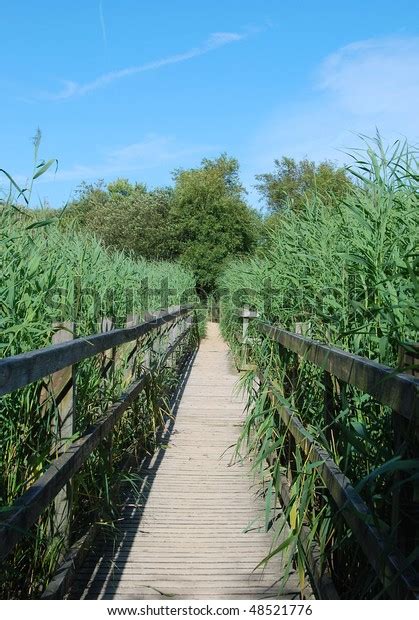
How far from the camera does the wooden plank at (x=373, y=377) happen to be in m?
1.64

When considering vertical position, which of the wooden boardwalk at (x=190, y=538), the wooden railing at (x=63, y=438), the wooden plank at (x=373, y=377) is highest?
the wooden plank at (x=373, y=377)

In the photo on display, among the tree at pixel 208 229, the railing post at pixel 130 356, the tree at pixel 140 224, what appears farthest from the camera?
the tree at pixel 140 224

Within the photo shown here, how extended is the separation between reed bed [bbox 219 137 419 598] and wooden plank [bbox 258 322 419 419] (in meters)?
0.09

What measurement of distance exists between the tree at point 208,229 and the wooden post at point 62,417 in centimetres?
2505

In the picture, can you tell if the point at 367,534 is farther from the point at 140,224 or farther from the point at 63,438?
the point at 140,224

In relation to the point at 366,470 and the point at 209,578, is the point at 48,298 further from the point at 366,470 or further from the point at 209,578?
the point at 366,470

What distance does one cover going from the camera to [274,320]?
16.8ft

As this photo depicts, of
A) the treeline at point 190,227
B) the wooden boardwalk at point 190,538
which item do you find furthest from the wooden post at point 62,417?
the treeline at point 190,227

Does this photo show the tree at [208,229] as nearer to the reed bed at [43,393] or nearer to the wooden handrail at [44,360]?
the reed bed at [43,393]

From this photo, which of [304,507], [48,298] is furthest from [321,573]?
[48,298]

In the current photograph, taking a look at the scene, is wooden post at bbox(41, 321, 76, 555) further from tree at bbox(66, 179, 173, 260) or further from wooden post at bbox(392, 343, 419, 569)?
tree at bbox(66, 179, 173, 260)

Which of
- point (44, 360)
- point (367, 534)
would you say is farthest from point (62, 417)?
point (367, 534)

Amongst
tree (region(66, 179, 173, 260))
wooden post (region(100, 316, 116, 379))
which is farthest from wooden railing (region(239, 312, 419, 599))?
tree (region(66, 179, 173, 260))

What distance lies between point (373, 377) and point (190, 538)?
2.20 m
